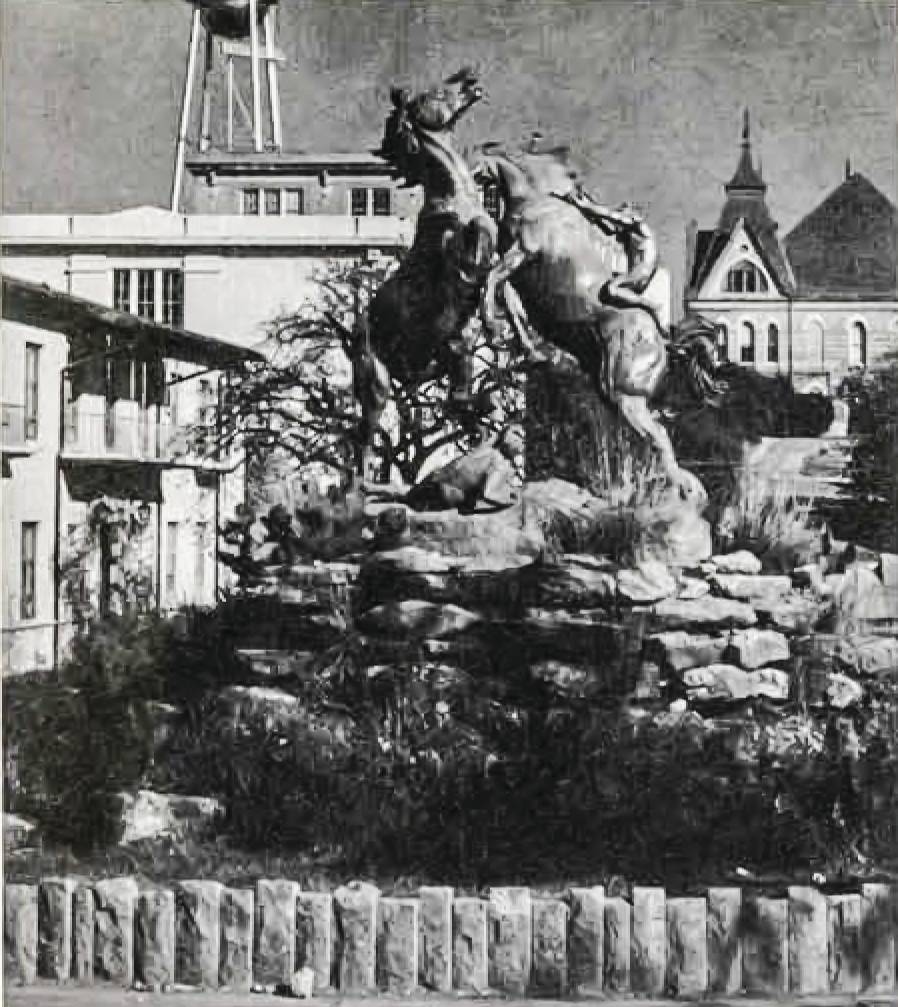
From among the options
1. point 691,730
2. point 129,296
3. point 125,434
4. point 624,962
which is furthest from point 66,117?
point 624,962

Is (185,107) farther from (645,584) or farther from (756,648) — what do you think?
(756,648)

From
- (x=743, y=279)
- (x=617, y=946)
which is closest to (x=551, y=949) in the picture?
(x=617, y=946)

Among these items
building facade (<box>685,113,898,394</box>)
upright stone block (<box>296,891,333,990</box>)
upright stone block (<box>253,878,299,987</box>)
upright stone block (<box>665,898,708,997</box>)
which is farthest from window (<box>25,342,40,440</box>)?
upright stone block (<box>665,898,708,997</box>)

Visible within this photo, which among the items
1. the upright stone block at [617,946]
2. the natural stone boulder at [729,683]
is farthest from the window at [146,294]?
A: the upright stone block at [617,946]

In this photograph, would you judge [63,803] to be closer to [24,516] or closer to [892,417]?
[24,516]

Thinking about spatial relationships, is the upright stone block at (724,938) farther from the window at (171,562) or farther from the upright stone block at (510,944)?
the window at (171,562)
